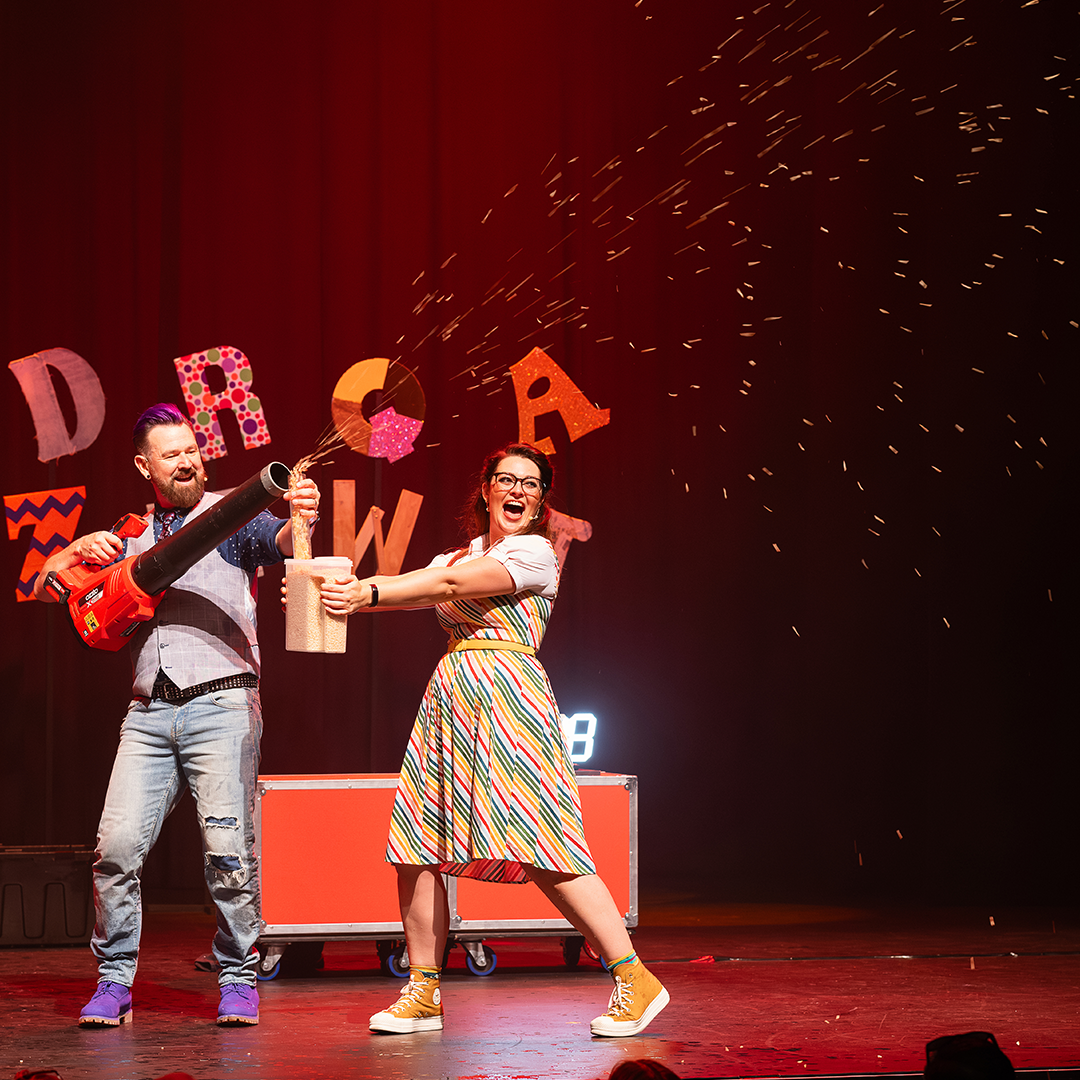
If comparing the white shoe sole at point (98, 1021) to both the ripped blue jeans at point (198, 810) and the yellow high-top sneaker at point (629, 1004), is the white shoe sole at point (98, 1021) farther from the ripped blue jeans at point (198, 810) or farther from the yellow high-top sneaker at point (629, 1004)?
the yellow high-top sneaker at point (629, 1004)

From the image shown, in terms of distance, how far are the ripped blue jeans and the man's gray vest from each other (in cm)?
6

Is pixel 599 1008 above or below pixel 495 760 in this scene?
below

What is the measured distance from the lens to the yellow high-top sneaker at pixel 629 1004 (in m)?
2.89

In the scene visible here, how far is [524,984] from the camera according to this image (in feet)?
12.1

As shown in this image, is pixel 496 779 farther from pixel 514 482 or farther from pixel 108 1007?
pixel 108 1007

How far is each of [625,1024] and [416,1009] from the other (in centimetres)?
45

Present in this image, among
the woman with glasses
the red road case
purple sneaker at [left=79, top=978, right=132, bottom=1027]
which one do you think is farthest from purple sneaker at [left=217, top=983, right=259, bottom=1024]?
the red road case

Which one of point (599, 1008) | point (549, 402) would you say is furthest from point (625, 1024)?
point (549, 402)

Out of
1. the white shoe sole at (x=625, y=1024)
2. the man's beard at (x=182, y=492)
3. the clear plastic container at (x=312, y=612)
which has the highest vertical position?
the man's beard at (x=182, y=492)

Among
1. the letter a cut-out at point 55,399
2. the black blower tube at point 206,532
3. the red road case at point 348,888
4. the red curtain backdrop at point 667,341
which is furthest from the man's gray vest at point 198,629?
the letter a cut-out at point 55,399

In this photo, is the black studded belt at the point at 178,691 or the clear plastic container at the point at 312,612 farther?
the black studded belt at the point at 178,691

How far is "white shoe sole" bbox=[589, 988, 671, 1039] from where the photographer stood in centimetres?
288

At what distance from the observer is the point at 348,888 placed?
150 inches

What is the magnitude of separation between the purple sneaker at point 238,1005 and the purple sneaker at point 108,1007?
0.21 m
